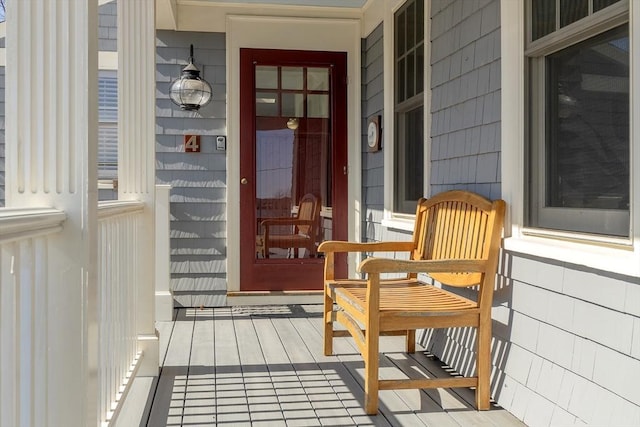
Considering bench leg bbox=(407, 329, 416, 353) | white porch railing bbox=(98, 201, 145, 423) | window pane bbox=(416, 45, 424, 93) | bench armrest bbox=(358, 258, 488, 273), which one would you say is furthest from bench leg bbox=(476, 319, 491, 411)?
window pane bbox=(416, 45, 424, 93)

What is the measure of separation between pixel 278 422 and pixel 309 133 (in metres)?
2.99

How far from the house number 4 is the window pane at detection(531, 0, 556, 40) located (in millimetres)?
3047

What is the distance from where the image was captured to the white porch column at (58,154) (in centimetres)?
158

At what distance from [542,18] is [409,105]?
5.15 feet

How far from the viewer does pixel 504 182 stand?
2672 millimetres

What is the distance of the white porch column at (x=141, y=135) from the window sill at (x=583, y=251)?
73.3 inches

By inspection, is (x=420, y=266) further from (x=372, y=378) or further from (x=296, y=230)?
(x=296, y=230)

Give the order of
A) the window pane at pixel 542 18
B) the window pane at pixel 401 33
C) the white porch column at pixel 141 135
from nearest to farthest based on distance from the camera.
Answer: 1. the window pane at pixel 542 18
2. the white porch column at pixel 141 135
3. the window pane at pixel 401 33

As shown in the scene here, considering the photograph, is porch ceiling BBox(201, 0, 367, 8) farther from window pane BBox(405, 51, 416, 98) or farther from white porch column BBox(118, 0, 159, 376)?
white porch column BBox(118, 0, 159, 376)

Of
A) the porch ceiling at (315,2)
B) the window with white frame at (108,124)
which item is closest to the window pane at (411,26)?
the porch ceiling at (315,2)

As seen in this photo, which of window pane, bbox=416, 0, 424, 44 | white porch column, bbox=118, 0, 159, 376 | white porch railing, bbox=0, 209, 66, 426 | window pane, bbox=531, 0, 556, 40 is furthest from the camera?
window pane, bbox=416, 0, 424, 44

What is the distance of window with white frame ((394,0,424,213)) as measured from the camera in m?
3.81

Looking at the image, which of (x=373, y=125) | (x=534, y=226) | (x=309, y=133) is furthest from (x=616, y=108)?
(x=309, y=133)

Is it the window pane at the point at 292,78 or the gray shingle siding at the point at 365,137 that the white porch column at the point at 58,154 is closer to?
the gray shingle siding at the point at 365,137
